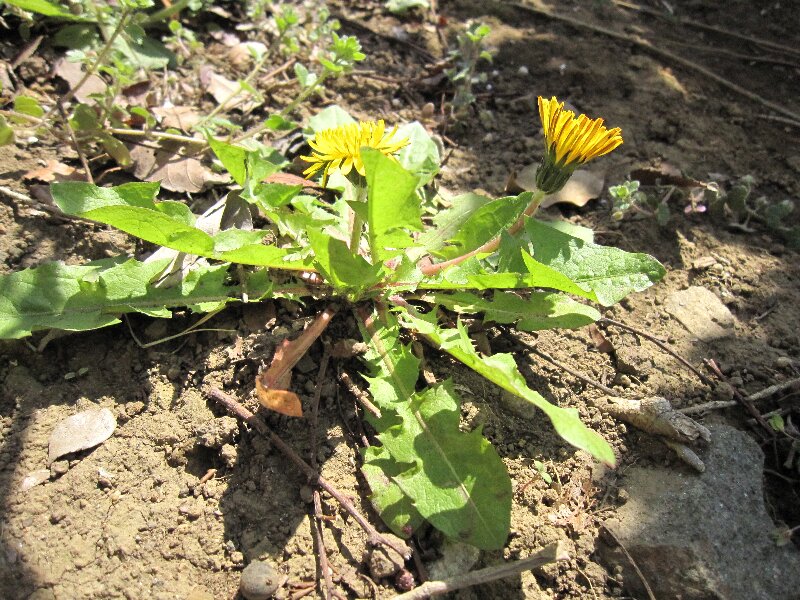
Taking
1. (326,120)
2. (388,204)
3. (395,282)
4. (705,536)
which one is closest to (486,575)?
(705,536)

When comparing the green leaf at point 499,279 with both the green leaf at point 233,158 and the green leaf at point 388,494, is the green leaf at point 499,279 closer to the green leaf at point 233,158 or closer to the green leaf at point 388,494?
the green leaf at point 388,494

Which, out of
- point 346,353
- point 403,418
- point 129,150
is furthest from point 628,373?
point 129,150

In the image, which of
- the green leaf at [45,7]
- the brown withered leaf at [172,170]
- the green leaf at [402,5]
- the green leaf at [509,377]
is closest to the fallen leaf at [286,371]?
the green leaf at [509,377]

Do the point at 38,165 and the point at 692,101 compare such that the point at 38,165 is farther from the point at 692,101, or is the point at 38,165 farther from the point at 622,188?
the point at 692,101

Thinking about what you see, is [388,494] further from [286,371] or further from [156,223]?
[156,223]

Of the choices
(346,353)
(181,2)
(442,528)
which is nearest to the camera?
(442,528)

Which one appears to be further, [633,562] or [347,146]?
[347,146]
